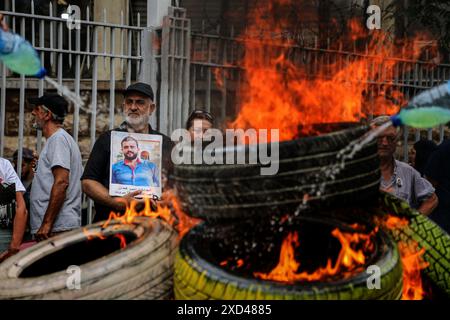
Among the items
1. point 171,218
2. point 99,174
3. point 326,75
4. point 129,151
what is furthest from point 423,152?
point 171,218

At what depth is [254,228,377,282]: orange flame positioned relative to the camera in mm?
2900

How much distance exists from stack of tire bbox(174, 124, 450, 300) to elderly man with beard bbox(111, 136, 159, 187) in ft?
5.63

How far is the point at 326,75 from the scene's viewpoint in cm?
795

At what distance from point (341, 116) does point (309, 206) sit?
3.76 m

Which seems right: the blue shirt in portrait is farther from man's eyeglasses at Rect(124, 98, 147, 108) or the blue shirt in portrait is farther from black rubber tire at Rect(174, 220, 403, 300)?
black rubber tire at Rect(174, 220, 403, 300)

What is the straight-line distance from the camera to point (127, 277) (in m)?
2.91

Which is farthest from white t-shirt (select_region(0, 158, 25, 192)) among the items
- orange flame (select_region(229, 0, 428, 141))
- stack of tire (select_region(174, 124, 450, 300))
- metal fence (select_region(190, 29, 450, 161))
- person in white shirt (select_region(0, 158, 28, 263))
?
stack of tire (select_region(174, 124, 450, 300))

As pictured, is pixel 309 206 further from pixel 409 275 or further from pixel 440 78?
pixel 440 78

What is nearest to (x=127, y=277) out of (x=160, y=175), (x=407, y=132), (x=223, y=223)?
(x=223, y=223)

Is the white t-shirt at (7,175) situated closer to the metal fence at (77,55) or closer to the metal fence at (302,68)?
the metal fence at (77,55)

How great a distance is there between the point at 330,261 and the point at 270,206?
0.60 m

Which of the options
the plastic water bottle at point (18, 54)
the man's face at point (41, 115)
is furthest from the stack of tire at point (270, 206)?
the man's face at point (41, 115)

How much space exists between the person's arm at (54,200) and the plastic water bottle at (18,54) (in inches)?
97.0
